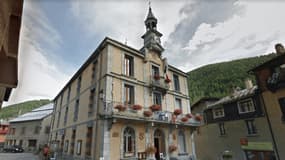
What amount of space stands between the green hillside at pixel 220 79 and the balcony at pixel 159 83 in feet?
81.7

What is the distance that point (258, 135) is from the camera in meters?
17.5

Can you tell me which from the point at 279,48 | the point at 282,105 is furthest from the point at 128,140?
the point at 279,48

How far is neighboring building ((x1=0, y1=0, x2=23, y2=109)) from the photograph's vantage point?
5.93 ft

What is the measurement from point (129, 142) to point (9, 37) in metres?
11.1

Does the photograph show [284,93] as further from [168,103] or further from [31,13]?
[31,13]

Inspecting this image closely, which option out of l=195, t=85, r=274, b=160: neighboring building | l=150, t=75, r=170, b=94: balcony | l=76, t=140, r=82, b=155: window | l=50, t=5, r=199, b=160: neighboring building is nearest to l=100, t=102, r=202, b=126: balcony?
l=50, t=5, r=199, b=160: neighboring building

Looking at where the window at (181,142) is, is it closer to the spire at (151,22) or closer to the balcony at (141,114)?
the balcony at (141,114)

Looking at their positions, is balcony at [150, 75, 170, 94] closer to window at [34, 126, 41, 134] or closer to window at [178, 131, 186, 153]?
window at [178, 131, 186, 153]

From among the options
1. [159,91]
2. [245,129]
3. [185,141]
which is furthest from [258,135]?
[159,91]

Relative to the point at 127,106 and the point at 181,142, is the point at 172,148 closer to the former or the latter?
the point at 181,142

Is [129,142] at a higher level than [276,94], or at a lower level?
lower

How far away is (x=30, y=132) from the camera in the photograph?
32.9 meters

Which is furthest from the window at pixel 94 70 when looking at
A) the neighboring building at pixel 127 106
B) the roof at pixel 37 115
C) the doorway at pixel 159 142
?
the roof at pixel 37 115

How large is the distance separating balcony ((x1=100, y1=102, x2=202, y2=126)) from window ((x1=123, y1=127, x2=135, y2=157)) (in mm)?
1233
